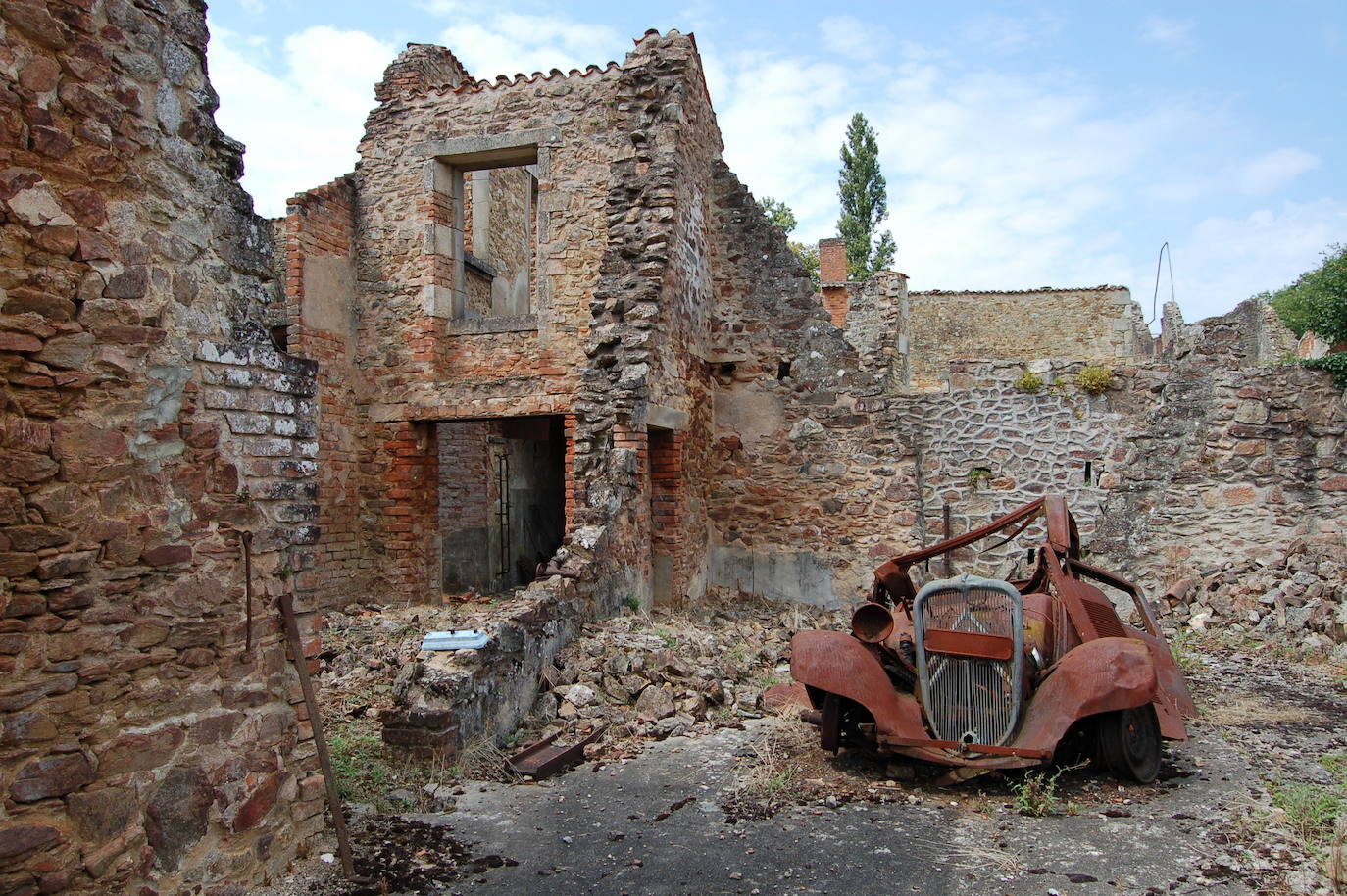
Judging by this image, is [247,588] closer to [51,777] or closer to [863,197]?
[51,777]

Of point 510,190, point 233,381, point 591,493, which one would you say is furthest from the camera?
point 510,190

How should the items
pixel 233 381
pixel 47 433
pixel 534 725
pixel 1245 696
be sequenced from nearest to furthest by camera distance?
pixel 47 433 < pixel 233 381 < pixel 534 725 < pixel 1245 696

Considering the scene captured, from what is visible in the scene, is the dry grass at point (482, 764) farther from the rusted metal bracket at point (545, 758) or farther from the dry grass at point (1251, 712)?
the dry grass at point (1251, 712)

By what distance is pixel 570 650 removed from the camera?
6906 mm

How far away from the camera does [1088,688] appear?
4730 mm

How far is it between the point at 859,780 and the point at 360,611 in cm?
728

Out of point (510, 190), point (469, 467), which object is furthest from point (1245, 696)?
point (510, 190)

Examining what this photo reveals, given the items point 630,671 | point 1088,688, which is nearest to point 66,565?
point 630,671

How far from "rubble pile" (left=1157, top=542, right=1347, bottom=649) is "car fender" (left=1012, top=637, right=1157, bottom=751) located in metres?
4.19

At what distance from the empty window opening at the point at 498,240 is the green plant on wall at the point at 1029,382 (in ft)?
20.4

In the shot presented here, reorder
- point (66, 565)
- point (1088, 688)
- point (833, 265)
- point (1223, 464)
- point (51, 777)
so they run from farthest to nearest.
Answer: point (833, 265) < point (1223, 464) < point (1088, 688) < point (66, 565) < point (51, 777)

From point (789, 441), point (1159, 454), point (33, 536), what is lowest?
point (33, 536)

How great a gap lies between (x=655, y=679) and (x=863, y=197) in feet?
96.6

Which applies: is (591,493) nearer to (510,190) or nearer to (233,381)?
(233,381)
